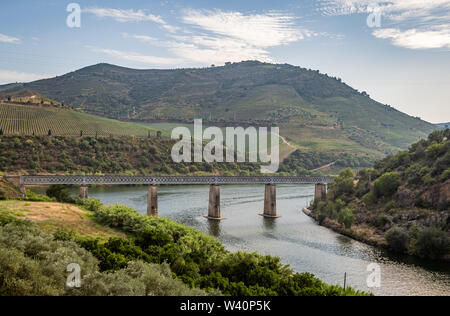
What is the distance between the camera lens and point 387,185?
63.6 meters

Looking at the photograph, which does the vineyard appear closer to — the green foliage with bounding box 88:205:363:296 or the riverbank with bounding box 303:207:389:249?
the riverbank with bounding box 303:207:389:249

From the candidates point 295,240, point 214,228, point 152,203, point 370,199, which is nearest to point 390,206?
point 370,199

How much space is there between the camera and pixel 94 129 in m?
141

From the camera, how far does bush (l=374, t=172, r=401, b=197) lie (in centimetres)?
6338

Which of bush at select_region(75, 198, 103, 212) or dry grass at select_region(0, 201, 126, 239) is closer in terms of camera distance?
dry grass at select_region(0, 201, 126, 239)

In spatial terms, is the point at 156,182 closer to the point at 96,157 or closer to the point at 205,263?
the point at 205,263

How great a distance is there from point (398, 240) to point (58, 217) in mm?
38104

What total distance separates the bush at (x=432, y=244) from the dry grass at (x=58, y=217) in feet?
107

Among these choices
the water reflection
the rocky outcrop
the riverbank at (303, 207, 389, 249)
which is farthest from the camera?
the water reflection

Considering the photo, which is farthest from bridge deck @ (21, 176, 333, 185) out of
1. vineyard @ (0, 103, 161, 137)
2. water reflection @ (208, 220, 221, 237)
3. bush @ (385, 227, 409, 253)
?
vineyard @ (0, 103, 161, 137)

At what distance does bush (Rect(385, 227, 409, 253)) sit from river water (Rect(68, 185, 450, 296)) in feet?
6.37
